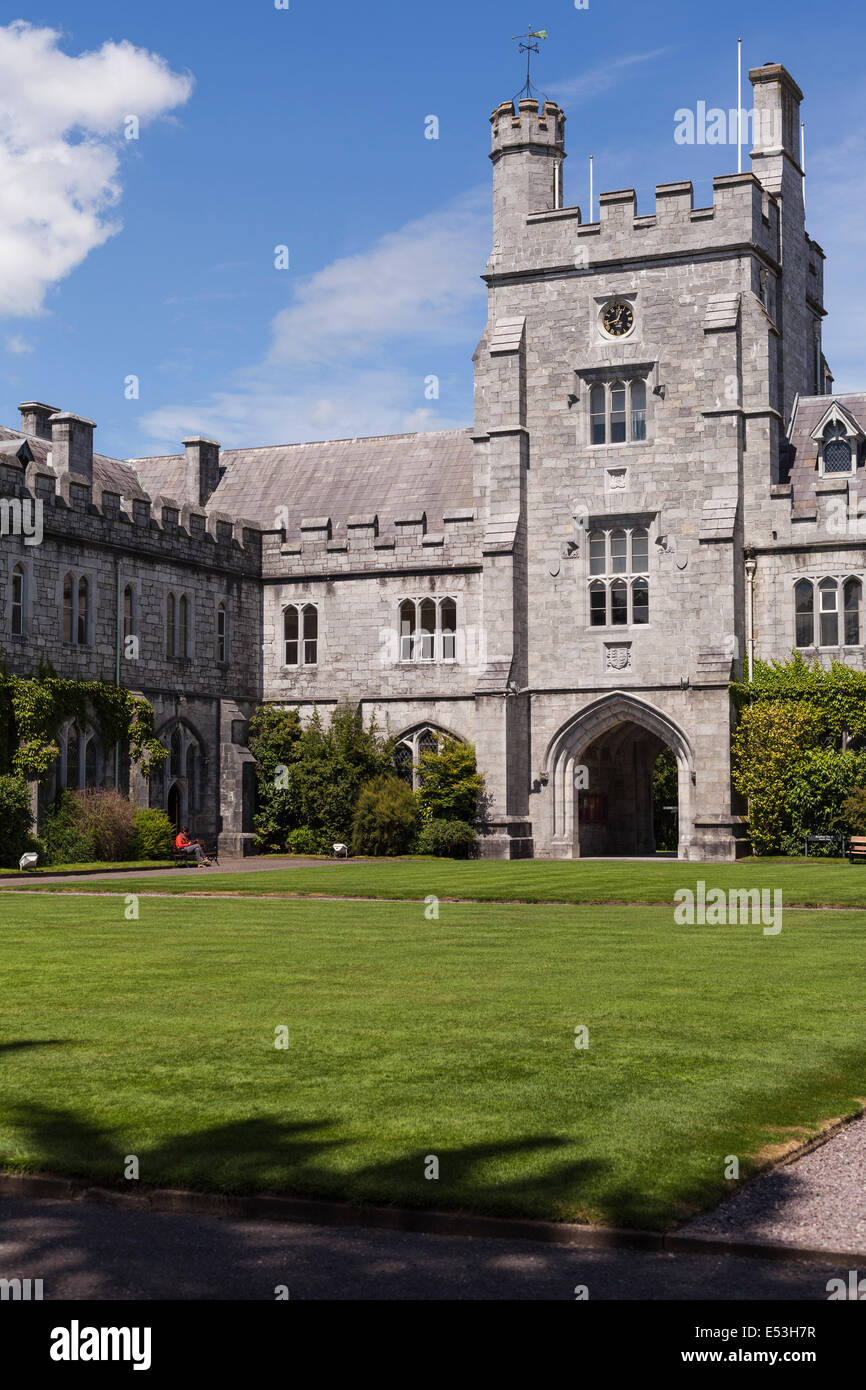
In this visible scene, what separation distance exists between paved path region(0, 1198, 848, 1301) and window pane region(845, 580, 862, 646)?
99.4 ft

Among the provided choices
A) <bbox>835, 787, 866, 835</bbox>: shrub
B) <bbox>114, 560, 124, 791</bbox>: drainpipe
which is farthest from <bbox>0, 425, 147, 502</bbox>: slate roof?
<bbox>835, 787, 866, 835</bbox>: shrub

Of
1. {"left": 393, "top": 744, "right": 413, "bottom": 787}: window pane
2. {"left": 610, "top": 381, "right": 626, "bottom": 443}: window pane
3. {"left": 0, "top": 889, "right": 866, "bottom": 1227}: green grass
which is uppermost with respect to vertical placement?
{"left": 610, "top": 381, "right": 626, "bottom": 443}: window pane

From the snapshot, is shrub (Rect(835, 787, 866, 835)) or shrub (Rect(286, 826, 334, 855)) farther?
shrub (Rect(286, 826, 334, 855))

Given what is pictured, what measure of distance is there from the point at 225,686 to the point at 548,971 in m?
A: 27.2

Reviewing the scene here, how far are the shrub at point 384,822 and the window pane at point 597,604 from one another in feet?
21.2

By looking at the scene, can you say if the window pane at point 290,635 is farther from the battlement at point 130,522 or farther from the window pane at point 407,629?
the window pane at point 407,629

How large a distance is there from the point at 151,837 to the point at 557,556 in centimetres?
1244

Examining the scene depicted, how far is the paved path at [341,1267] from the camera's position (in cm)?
512

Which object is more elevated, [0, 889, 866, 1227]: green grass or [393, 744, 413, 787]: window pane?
[393, 744, 413, 787]: window pane

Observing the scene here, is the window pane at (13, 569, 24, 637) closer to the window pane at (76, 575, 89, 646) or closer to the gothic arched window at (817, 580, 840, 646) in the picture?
the window pane at (76, 575, 89, 646)

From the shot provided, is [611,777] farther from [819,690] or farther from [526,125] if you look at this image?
[526,125]

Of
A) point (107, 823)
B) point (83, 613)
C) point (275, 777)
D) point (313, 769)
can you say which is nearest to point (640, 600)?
point (313, 769)

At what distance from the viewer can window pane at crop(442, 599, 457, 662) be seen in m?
37.8

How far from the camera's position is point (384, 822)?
116 feet
